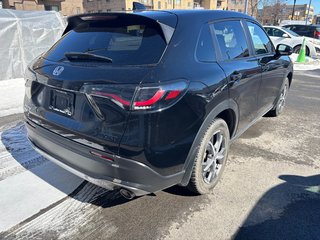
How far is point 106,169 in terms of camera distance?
84.0 inches

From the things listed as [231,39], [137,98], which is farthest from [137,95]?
[231,39]

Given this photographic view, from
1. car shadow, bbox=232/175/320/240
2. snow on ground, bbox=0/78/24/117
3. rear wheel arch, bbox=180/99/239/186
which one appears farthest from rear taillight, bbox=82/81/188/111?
snow on ground, bbox=0/78/24/117

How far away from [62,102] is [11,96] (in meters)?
4.75

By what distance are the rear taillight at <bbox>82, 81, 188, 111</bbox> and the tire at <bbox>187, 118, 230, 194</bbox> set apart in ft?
2.25

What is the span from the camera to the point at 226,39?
120 inches

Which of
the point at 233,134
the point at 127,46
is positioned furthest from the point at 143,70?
the point at 233,134

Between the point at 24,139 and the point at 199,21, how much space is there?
2895 mm

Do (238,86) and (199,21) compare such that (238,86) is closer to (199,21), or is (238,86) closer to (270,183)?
(199,21)

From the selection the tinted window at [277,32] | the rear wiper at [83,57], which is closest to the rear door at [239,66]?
the rear wiper at [83,57]

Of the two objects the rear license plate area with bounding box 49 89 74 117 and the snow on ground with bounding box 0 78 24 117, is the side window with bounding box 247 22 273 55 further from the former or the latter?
the snow on ground with bounding box 0 78 24 117

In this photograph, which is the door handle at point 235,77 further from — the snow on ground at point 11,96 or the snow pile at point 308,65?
the snow pile at point 308,65

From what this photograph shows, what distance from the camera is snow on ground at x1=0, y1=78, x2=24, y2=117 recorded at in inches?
211

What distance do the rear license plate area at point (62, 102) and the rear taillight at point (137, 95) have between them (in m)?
0.24

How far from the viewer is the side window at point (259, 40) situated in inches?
146
